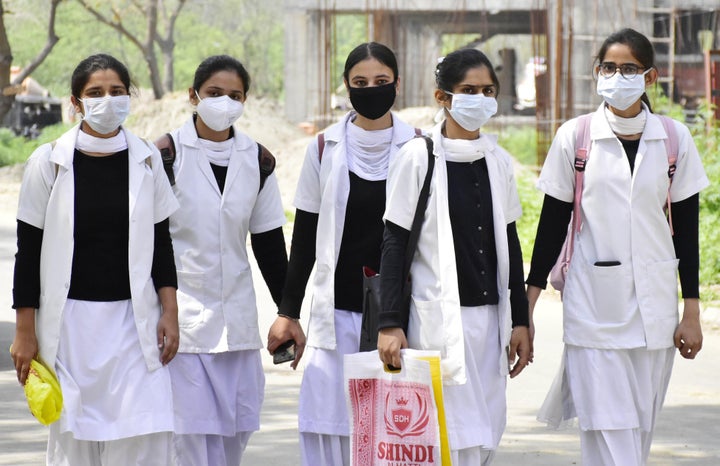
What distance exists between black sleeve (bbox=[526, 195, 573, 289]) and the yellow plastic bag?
6.06 ft

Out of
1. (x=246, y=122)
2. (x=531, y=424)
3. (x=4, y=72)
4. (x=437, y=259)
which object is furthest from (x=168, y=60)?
(x=437, y=259)

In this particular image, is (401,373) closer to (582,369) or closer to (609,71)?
(582,369)

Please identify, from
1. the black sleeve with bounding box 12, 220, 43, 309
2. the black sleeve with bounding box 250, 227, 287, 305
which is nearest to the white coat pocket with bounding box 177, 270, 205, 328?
the black sleeve with bounding box 250, 227, 287, 305

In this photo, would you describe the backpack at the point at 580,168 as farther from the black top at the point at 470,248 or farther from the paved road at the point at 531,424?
the paved road at the point at 531,424

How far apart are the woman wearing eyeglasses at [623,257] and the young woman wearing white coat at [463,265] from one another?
0.41m

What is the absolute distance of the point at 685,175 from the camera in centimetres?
516

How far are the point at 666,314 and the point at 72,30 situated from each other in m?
57.2

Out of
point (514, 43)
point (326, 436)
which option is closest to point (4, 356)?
point (326, 436)

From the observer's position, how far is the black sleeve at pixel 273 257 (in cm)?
573

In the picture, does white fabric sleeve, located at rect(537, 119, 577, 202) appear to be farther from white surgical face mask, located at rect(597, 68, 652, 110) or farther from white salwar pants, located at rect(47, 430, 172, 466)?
white salwar pants, located at rect(47, 430, 172, 466)

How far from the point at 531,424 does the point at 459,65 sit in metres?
3.23

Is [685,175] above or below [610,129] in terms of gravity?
below

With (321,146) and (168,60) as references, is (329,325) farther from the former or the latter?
(168,60)

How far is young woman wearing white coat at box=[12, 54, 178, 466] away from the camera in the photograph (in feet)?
15.5
